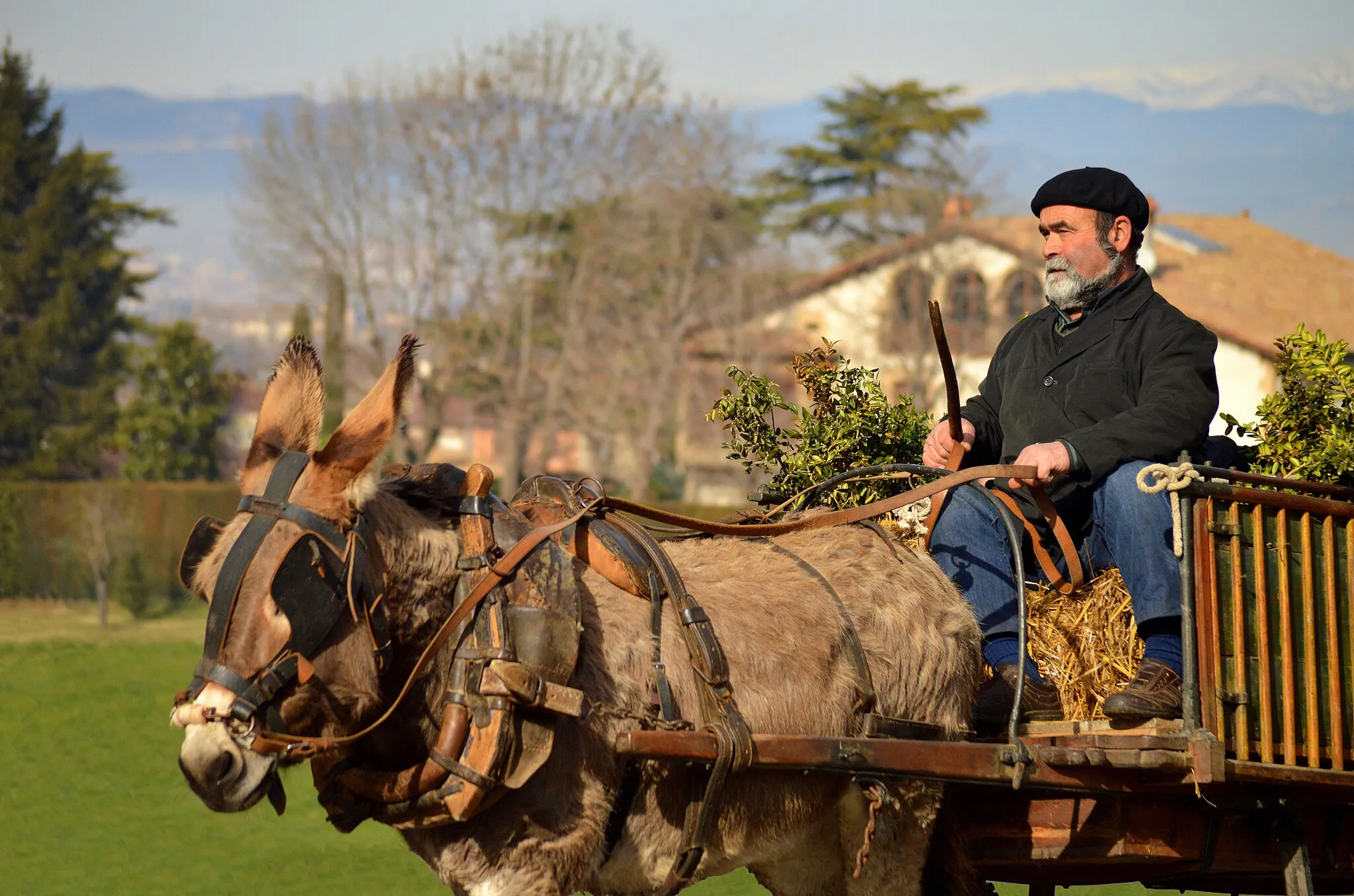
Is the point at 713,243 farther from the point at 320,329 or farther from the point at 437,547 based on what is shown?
the point at 437,547

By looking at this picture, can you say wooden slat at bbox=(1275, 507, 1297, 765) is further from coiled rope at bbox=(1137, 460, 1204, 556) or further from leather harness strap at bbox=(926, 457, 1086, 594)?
leather harness strap at bbox=(926, 457, 1086, 594)

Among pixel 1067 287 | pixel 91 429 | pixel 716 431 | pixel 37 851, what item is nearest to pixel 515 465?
pixel 716 431

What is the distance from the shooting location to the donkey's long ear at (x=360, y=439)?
131 inches

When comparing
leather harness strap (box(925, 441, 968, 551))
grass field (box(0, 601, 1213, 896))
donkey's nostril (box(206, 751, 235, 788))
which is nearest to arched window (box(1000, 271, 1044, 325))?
grass field (box(0, 601, 1213, 896))

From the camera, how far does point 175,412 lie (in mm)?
37781

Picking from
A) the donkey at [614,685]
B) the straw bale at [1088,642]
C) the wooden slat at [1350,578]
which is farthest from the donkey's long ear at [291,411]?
the wooden slat at [1350,578]

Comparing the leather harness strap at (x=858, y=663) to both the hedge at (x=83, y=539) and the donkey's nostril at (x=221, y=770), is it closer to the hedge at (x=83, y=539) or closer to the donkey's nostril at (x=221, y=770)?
the donkey's nostril at (x=221, y=770)

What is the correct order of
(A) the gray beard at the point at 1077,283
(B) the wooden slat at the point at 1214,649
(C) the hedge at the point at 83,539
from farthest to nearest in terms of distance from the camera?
1. (C) the hedge at the point at 83,539
2. (A) the gray beard at the point at 1077,283
3. (B) the wooden slat at the point at 1214,649

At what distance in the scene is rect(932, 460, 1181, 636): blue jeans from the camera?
436 centimetres

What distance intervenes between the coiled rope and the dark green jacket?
0.69 feet

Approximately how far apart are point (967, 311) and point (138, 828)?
3228cm

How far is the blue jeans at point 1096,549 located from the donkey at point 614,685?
165 mm

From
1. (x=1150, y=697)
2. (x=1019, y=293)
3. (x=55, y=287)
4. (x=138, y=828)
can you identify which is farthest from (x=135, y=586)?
(x=1019, y=293)

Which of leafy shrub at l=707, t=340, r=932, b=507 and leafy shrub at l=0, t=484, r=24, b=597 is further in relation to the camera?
leafy shrub at l=0, t=484, r=24, b=597
